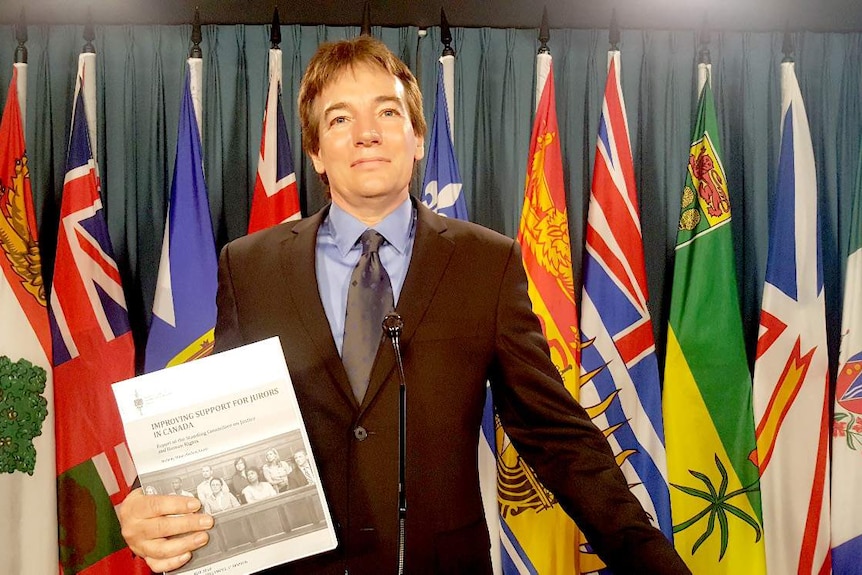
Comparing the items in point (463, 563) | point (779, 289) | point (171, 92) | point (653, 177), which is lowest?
point (463, 563)

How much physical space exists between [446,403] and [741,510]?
179cm

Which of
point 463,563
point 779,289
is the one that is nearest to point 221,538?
point 463,563

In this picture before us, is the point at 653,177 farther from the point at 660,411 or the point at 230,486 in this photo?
the point at 230,486

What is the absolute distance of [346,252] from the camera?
139 centimetres

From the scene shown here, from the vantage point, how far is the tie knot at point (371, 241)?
1343mm

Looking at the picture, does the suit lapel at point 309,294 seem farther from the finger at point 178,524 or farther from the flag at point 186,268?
the flag at point 186,268

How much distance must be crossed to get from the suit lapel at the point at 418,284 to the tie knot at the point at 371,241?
6 centimetres

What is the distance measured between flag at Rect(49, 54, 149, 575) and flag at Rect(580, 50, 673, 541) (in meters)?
1.55

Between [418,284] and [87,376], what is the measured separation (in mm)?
1677

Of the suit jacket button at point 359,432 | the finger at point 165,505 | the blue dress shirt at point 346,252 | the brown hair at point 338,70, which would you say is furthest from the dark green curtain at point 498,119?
the finger at point 165,505

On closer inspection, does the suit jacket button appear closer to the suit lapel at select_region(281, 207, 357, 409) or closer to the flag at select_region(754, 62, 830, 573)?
the suit lapel at select_region(281, 207, 357, 409)

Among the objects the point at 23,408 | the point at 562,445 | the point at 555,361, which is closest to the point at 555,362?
the point at 555,361

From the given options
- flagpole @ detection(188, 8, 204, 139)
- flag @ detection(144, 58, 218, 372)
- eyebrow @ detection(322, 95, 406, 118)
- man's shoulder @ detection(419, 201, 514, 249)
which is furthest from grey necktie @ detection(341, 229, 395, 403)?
flagpole @ detection(188, 8, 204, 139)

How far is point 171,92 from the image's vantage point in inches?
116
